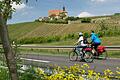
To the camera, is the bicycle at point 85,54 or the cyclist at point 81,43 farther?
the bicycle at point 85,54

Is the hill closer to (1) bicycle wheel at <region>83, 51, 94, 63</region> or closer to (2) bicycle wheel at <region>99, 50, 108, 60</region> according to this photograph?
(2) bicycle wheel at <region>99, 50, 108, 60</region>

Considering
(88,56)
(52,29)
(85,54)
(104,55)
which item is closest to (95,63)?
(88,56)

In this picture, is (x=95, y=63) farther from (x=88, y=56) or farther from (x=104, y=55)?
(x=104, y=55)

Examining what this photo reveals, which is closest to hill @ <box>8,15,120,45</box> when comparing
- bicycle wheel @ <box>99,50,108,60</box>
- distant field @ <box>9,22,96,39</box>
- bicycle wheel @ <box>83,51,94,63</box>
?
distant field @ <box>9,22,96,39</box>

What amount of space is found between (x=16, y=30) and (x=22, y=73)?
313 ft

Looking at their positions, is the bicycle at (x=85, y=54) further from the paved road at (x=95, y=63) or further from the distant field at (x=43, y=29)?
the distant field at (x=43, y=29)

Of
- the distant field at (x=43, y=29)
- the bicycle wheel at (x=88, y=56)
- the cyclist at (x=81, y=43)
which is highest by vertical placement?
the cyclist at (x=81, y=43)

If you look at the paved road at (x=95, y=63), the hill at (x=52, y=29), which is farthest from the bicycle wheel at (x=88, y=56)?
the hill at (x=52, y=29)

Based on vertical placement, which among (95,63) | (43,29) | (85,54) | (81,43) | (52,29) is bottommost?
(43,29)

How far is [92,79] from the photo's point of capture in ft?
20.3

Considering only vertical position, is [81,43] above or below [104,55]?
above

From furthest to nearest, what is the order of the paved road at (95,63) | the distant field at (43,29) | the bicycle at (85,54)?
the distant field at (43,29), the bicycle at (85,54), the paved road at (95,63)

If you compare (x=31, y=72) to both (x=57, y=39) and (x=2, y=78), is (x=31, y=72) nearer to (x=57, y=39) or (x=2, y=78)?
(x=2, y=78)

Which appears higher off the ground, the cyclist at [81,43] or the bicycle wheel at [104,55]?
the cyclist at [81,43]
